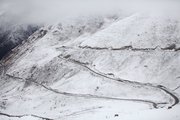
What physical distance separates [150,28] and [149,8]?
22054 mm

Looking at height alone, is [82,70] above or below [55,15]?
above

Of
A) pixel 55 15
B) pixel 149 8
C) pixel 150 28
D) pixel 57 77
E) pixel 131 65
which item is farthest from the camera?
pixel 55 15

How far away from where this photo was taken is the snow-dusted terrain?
71.8 meters

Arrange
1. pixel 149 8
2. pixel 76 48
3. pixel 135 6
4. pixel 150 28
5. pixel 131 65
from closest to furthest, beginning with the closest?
pixel 131 65 → pixel 150 28 → pixel 76 48 → pixel 149 8 → pixel 135 6

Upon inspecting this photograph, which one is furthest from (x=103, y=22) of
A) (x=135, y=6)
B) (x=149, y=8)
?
(x=149, y=8)

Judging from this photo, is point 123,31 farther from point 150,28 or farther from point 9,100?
point 9,100

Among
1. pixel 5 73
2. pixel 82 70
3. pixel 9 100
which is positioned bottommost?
pixel 5 73

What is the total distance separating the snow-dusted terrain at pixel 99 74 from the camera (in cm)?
7181

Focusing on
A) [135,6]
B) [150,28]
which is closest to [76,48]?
[150,28]

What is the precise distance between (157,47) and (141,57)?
7.16 m

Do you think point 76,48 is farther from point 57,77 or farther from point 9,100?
point 9,100

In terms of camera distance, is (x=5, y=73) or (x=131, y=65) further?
(x=5, y=73)

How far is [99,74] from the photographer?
9450 centimetres

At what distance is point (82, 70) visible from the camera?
10019 cm
